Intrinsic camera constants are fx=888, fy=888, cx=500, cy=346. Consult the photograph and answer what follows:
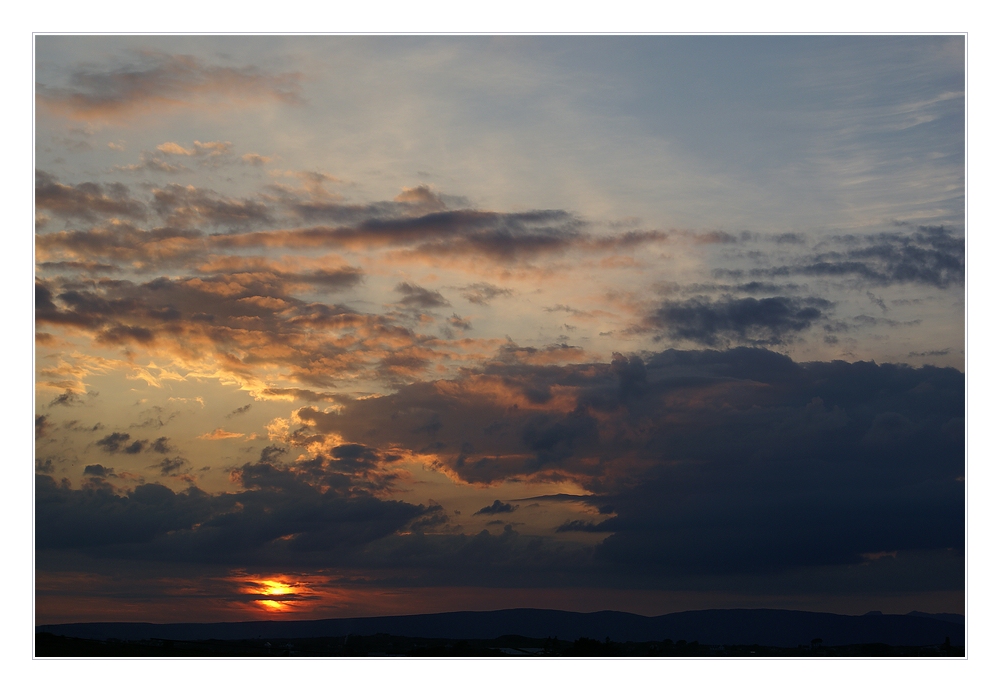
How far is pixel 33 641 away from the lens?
3731 cm

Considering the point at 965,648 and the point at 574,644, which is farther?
the point at 574,644

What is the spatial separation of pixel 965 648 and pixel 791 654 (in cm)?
728

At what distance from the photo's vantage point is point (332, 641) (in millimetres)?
47781

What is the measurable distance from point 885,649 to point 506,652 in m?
17.8
